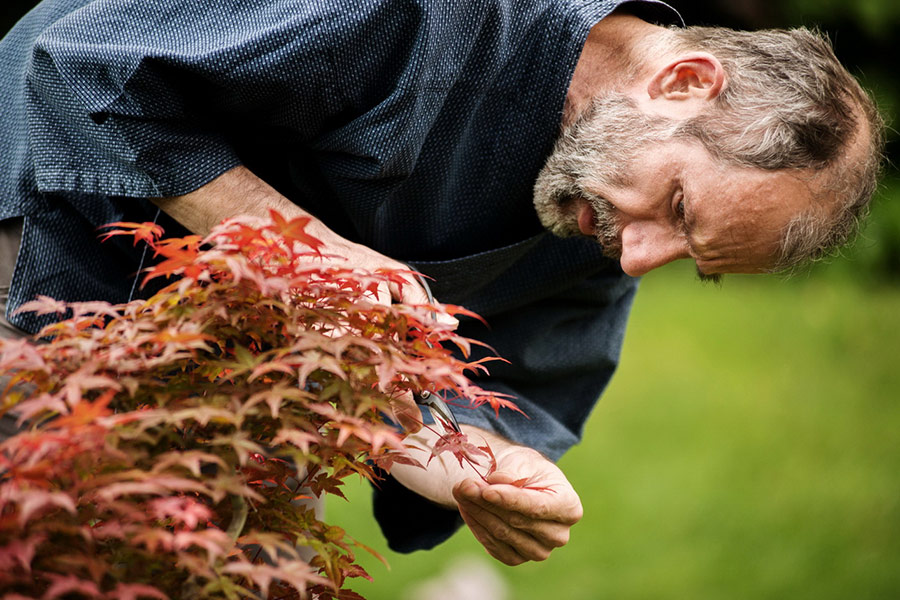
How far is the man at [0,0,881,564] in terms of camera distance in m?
1.46

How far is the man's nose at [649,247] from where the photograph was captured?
5.45 ft

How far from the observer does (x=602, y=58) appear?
1773mm

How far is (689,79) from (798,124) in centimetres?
23

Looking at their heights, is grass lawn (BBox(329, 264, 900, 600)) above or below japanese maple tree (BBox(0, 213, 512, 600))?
below

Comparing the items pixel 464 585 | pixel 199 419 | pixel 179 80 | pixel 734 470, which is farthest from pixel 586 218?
pixel 734 470

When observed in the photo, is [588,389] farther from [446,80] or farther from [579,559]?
[579,559]

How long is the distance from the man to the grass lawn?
1733 millimetres

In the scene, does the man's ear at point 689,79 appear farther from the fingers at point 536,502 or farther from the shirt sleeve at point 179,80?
the fingers at point 536,502

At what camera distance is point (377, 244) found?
183 centimetres

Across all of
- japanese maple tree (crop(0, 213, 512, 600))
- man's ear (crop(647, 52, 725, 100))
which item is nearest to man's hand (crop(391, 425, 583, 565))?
japanese maple tree (crop(0, 213, 512, 600))

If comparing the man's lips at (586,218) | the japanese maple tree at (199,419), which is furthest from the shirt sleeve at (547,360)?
the japanese maple tree at (199,419)

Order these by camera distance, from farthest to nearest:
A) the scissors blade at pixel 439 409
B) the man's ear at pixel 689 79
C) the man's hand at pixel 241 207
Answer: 1. the man's ear at pixel 689 79
2. the man's hand at pixel 241 207
3. the scissors blade at pixel 439 409

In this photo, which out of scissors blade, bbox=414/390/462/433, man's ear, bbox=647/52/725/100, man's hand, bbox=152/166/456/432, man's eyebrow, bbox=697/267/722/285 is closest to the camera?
scissors blade, bbox=414/390/462/433

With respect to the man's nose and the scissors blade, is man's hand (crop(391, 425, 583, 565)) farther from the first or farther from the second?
the man's nose
